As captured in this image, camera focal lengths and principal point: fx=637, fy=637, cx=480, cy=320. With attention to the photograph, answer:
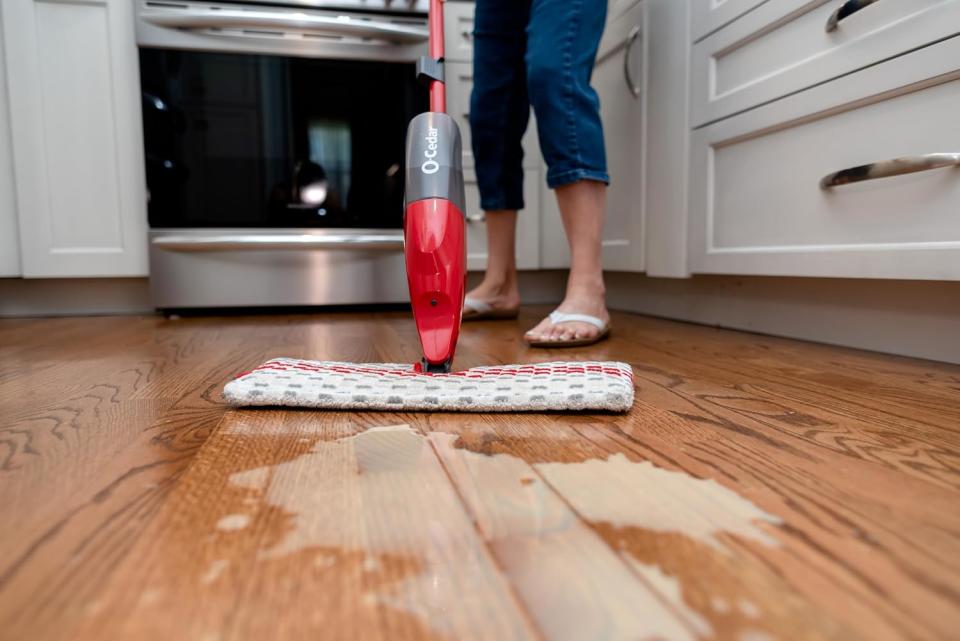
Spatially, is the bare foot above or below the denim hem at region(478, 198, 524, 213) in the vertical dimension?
below

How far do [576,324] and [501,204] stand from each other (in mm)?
415

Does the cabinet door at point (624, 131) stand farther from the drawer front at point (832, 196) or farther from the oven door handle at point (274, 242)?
the oven door handle at point (274, 242)

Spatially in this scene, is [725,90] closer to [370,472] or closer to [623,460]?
[623,460]

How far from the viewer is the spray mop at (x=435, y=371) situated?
63cm

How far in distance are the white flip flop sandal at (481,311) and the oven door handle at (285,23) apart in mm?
839

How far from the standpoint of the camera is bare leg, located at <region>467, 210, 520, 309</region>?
147cm

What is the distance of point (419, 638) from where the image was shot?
0.27 meters

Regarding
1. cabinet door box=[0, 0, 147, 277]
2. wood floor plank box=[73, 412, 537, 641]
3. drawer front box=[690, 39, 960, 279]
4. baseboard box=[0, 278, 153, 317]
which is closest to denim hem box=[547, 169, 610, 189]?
drawer front box=[690, 39, 960, 279]

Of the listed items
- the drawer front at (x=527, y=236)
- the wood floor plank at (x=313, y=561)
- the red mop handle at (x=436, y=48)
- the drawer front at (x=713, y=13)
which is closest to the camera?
the wood floor plank at (x=313, y=561)

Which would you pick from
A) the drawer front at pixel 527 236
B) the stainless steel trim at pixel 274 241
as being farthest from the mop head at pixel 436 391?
the drawer front at pixel 527 236

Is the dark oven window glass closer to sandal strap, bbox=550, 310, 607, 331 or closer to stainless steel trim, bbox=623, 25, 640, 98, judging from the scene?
stainless steel trim, bbox=623, 25, 640, 98

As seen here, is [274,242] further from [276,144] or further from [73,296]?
[73,296]

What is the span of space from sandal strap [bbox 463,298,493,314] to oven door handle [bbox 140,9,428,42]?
2.74ft

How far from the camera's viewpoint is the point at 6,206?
176 centimetres
